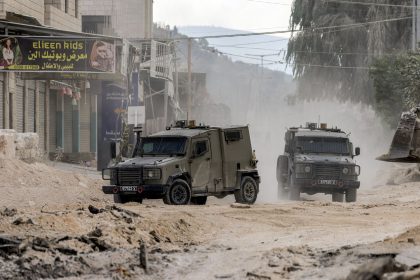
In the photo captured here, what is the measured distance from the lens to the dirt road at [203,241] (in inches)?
453

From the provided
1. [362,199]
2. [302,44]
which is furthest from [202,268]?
[302,44]

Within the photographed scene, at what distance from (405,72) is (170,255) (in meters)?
29.5

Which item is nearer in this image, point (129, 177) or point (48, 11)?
point (129, 177)

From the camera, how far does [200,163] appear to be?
22.3 metres

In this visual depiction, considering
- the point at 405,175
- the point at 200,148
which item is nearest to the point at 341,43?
the point at 405,175

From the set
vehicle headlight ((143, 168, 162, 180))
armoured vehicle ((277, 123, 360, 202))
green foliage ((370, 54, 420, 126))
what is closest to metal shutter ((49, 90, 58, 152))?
green foliage ((370, 54, 420, 126))

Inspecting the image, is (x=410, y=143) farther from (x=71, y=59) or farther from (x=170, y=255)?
(x=71, y=59)

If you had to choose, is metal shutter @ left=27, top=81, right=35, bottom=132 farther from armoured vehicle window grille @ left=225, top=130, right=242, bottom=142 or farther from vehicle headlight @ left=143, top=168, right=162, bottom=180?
vehicle headlight @ left=143, top=168, right=162, bottom=180

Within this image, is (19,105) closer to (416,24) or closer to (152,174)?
(152,174)

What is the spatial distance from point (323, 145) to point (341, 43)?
91.9ft

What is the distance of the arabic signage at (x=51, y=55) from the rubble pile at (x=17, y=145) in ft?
13.9

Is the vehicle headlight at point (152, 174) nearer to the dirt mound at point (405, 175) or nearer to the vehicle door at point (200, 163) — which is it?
the vehicle door at point (200, 163)

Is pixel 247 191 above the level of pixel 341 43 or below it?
below

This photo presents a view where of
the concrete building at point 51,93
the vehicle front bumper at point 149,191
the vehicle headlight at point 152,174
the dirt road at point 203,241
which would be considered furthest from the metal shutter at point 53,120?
the dirt road at point 203,241
